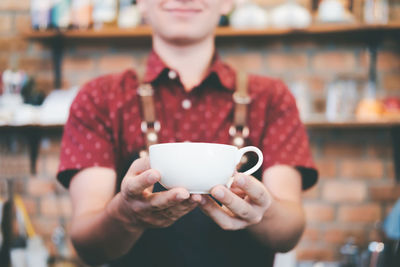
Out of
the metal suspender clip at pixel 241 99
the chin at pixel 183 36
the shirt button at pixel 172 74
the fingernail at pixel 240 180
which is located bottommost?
the fingernail at pixel 240 180

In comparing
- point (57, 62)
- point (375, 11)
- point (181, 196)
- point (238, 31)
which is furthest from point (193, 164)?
point (57, 62)

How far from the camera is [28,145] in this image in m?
1.98

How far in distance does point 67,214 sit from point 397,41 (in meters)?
1.72

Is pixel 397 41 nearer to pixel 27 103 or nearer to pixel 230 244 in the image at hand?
pixel 230 244

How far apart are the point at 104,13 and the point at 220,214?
1.44 m

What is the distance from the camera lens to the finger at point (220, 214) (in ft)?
1.91

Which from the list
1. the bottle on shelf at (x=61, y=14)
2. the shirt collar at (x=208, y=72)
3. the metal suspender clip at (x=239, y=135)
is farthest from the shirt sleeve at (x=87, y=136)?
the bottle on shelf at (x=61, y=14)

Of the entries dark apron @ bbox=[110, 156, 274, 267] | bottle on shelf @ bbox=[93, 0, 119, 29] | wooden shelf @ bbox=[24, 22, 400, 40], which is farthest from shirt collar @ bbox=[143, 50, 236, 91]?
bottle on shelf @ bbox=[93, 0, 119, 29]

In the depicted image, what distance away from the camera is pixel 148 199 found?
56 centimetres

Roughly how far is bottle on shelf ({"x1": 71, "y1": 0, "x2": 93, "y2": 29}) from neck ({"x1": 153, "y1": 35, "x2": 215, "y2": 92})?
864 mm

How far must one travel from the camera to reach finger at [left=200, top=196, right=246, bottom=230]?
58 centimetres

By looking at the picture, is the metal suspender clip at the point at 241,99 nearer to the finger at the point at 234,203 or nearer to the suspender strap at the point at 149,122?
the suspender strap at the point at 149,122

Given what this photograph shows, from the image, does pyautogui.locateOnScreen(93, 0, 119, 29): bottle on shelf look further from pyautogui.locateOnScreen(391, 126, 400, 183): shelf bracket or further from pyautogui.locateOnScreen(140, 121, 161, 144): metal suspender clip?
pyautogui.locateOnScreen(391, 126, 400, 183): shelf bracket

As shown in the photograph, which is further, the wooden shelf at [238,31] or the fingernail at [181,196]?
the wooden shelf at [238,31]
